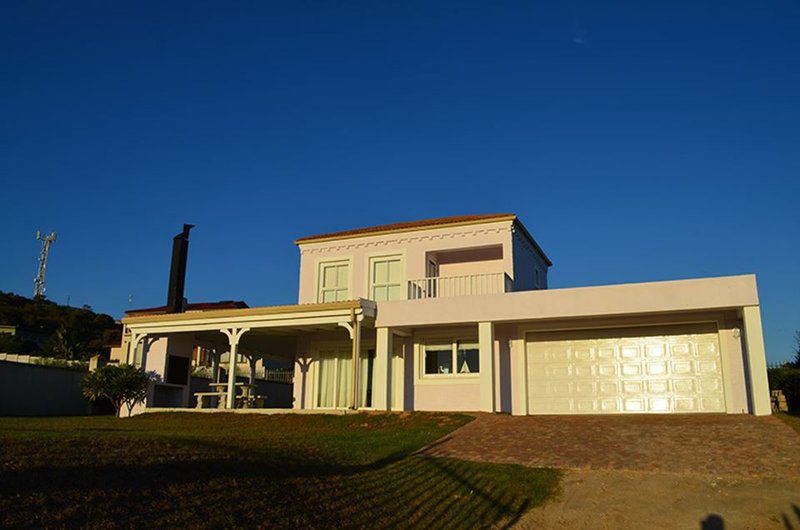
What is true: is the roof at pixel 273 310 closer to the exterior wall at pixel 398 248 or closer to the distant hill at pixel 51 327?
the exterior wall at pixel 398 248

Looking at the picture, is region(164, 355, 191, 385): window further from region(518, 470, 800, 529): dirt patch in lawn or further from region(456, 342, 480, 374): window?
region(518, 470, 800, 529): dirt patch in lawn

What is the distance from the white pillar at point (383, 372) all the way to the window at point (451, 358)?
4.68 feet

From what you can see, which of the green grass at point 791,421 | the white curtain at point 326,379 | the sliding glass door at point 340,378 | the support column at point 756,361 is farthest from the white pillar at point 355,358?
the green grass at point 791,421

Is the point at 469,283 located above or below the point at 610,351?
above

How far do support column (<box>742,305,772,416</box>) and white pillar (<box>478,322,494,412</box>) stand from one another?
19.4ft

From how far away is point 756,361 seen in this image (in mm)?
15188

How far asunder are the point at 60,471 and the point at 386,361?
40.4 ft

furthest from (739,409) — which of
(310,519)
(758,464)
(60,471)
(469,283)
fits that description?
(60,471)

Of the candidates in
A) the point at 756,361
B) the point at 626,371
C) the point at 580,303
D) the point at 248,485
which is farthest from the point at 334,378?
the point at 248,485

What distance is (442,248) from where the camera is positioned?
2122cm

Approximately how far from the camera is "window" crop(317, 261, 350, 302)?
22297mm

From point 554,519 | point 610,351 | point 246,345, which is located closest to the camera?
point 554,519

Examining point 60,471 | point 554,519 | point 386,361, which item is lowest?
point 554,519

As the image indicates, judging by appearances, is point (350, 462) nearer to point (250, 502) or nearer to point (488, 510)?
point (488, 510)
